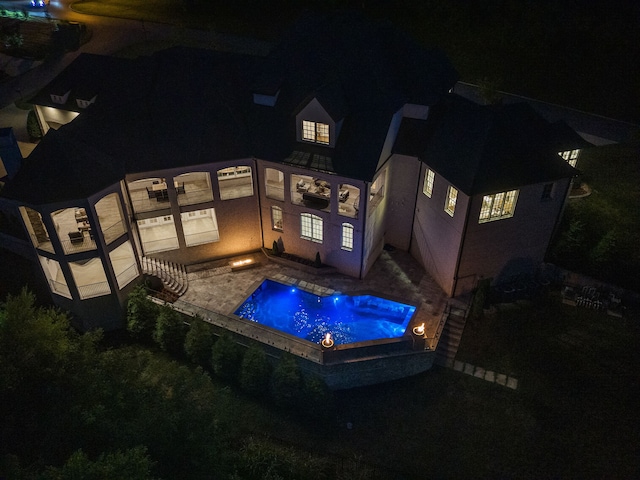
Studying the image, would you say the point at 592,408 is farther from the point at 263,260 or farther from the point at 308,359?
the point at 263,260

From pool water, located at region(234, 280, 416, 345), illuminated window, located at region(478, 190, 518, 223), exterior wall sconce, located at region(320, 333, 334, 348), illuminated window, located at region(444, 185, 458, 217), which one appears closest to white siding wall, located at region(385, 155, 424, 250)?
Answer: illuminated window, located at region(444, 185, 458, 217)

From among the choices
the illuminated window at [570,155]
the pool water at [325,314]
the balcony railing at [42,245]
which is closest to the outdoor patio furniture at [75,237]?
the balcony railing at [42,245]

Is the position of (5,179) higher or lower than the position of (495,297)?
higher

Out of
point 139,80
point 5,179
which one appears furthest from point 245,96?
point 5,179

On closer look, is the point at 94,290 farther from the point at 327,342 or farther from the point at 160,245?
the point at 327,342

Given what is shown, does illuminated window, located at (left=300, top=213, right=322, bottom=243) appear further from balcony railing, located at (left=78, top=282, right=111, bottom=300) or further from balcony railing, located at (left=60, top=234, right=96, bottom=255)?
balcony railing, located at (left=60, top=234, right=96, bottom=255)

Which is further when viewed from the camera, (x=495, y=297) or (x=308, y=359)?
(x=495, y=297)
